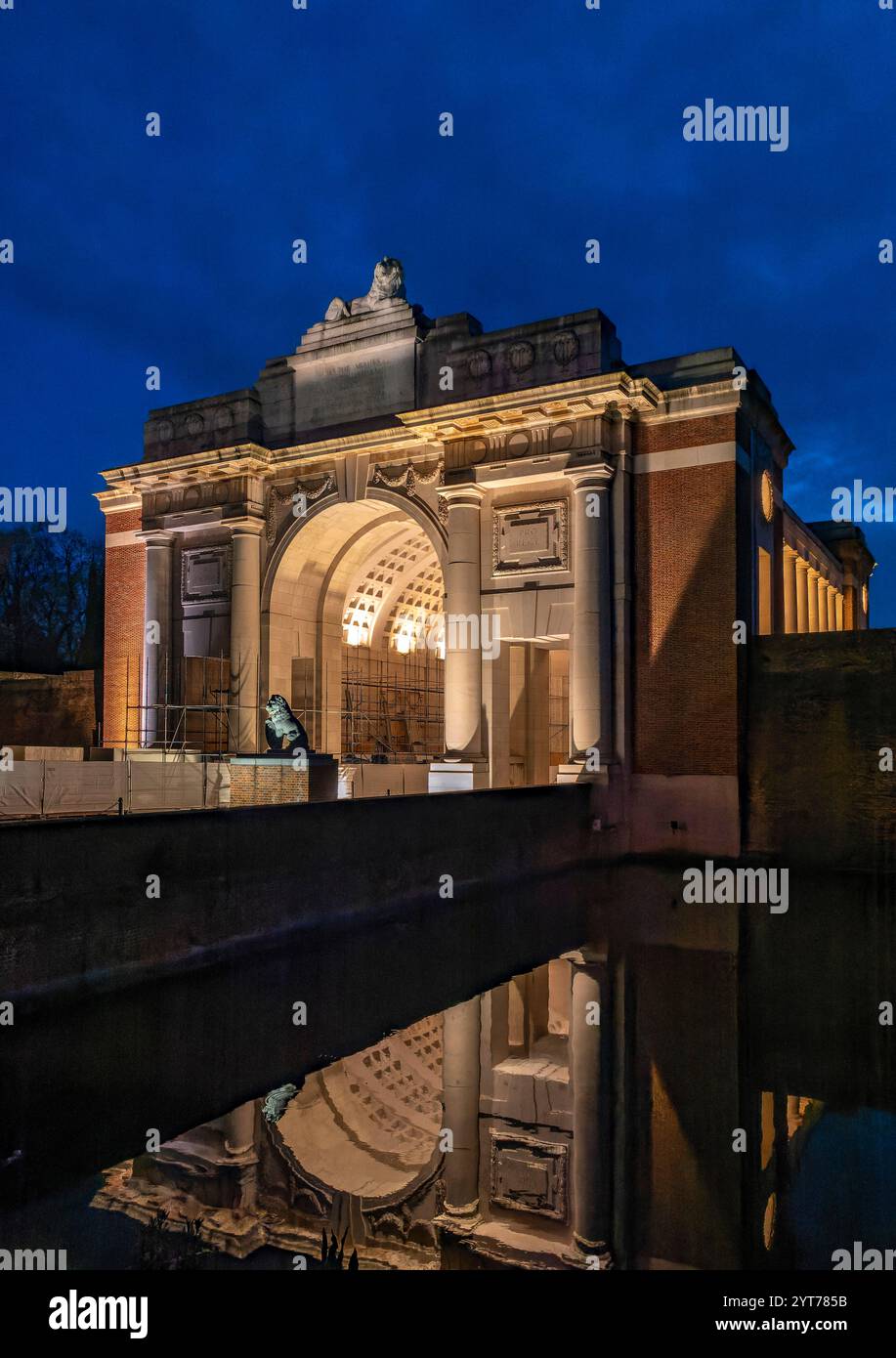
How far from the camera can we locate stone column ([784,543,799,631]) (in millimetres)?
27766

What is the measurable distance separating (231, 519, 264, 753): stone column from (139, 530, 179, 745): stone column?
2.36m

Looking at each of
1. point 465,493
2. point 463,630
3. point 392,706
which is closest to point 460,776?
point 463,630

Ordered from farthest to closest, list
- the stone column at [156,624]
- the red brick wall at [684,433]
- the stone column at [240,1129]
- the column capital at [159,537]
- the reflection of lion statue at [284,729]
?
the column capital at [159,537]
the stone column at [156,624]
the red brick wall at [684,433]
the reflection of lion statue at [284,729]
the stone column at [240,1129]

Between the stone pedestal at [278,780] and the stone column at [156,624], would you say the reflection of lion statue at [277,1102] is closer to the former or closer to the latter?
the stone pedestal at [278,780]

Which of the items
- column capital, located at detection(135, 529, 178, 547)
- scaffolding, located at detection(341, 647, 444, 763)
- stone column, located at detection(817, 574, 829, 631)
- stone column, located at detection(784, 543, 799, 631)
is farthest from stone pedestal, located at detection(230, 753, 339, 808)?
stone column, located at detection(817, 574, 829, 631)

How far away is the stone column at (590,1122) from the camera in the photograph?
559cm

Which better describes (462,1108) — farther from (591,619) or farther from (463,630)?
(463,630)

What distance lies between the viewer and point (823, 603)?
3509cm

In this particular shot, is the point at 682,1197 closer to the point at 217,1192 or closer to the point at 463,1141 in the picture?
the point at 463,1141

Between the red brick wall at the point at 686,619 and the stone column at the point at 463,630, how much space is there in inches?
144

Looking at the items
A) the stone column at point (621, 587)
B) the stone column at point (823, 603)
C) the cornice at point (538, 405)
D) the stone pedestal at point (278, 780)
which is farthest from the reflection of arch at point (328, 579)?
the stone column at point (823, 603)

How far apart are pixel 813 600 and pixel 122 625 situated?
2237 cm
